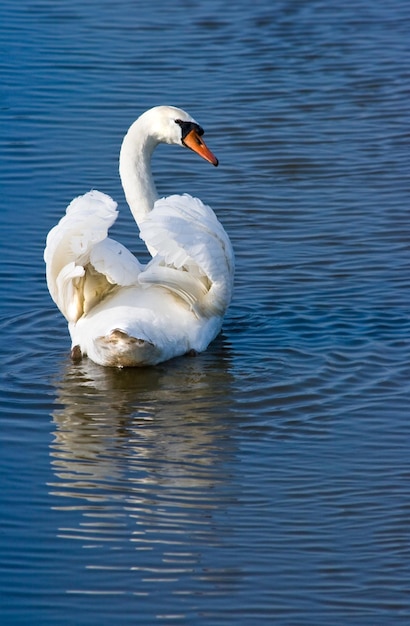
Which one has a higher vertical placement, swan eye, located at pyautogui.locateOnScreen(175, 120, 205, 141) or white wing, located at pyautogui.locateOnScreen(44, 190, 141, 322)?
swan eye, located at pyautogui.locateOnScreen(175, 120, 205, 141)

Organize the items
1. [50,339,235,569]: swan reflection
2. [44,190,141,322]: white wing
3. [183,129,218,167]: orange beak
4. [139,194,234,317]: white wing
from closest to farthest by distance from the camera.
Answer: [50,339,235,569]: swan reflection → [44,190,141,322]: white wing → [139,194,234,317]: white wing → [183,129,218,167]: orange beak

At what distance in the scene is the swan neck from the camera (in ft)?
28.4

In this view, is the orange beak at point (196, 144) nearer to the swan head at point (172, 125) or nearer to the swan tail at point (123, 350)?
the swan head at point (172, 125)

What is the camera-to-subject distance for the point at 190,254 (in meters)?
7.61

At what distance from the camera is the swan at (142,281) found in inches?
292

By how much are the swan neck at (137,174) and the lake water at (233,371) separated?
799mm

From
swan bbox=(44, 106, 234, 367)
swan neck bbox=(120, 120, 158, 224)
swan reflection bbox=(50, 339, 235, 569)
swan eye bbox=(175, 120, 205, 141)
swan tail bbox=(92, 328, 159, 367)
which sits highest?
swan eye bbox=(175, 120, 205, 141)

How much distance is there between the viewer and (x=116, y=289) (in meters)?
7.95

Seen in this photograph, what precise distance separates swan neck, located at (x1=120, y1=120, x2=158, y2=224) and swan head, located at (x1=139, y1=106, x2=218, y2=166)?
0.22 feet

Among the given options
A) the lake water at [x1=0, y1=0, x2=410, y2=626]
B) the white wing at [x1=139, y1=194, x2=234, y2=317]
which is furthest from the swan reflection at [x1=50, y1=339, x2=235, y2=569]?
the white wing at [x1=139, y1=194, x2=234, y2=317]

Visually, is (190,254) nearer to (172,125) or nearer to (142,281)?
(142,281)

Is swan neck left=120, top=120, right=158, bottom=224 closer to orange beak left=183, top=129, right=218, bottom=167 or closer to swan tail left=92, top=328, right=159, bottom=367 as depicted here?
orange beak left=183, top=129, right=218, bottom=167

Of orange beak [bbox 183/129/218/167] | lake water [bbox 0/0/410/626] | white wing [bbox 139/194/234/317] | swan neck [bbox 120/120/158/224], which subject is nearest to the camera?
lake water [bbox 0/0/410/626]

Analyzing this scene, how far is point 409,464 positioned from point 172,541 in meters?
1.31
